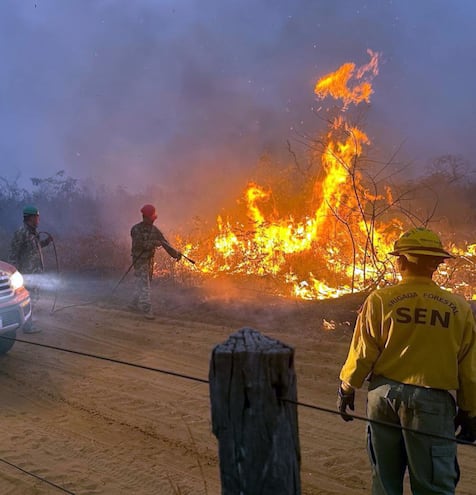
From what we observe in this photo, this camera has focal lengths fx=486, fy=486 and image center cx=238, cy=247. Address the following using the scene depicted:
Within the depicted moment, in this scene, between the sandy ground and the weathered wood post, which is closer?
the weathered wood post

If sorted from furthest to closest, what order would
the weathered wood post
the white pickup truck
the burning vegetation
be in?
the burning vegetation
the white pickup truck
the weathered wood post

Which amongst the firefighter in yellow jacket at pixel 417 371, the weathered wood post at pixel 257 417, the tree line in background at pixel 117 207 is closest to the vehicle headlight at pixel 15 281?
Result: the firefighter in yellow jacket at pixel 417 371

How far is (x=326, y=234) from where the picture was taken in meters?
12.8

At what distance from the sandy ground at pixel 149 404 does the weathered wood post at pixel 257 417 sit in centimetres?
217

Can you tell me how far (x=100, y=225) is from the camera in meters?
21.0

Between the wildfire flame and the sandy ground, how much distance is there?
194 centimetres

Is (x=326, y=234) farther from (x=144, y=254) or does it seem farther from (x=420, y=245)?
(x=420, y=245)

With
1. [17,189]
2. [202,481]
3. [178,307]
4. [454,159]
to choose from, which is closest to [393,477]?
[202,481]

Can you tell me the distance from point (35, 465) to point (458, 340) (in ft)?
11.6

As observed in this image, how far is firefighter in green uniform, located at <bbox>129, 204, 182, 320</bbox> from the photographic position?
10.1 metres

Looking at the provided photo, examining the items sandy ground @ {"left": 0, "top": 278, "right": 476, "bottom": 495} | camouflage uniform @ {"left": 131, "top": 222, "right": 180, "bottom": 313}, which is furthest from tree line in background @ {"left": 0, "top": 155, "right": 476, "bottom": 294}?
sandy ground @ {"left": 0, "top": 278, "right": 476, "bottom": 495}

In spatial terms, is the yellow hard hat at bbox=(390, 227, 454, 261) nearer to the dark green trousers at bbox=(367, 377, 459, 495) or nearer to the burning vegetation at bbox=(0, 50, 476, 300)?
the dark green trousers at bbox=(367, 377, 459, 495)

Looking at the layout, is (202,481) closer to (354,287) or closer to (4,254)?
(354,287)

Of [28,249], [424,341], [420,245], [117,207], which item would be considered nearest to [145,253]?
[28,249]
